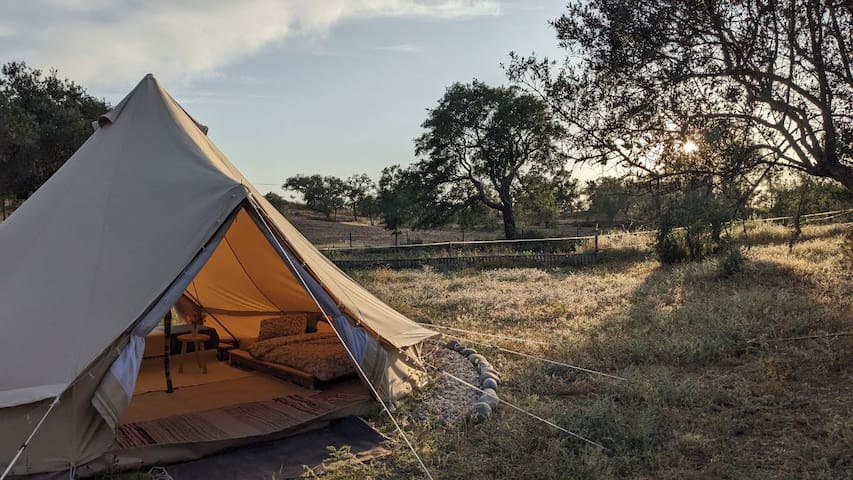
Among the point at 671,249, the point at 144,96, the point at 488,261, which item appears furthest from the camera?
the point at 488,261

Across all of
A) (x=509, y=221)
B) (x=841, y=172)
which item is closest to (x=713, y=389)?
(x=841, y=172)

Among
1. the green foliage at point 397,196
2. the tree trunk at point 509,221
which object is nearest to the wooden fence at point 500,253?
the tree trunk at point 509,221

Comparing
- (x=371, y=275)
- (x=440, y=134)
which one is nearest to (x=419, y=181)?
(x=440, y=134)

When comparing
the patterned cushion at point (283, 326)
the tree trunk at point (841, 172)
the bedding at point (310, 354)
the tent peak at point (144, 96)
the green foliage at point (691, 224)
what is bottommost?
the bedding at point (310, 354)

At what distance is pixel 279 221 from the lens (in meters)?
4.82

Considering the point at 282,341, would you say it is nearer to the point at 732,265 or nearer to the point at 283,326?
the point at 283,326

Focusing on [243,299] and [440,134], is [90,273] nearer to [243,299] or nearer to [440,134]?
[243,299]

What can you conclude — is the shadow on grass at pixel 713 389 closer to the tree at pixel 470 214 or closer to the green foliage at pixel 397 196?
the tree at pixel 470 214

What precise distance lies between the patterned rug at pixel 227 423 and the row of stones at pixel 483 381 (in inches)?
43.3

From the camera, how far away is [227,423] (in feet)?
14.6

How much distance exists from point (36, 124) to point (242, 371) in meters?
17.9

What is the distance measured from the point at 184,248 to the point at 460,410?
234cm

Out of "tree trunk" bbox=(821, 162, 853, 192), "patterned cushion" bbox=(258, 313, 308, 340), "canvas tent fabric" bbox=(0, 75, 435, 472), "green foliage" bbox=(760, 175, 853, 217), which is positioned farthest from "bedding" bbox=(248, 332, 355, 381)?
"green foliage" bbox=(760, 175, 853, 217)

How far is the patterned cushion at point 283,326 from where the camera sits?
6.70 metres
